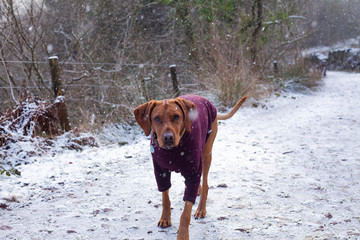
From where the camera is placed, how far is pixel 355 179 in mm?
3754

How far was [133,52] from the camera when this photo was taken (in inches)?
521

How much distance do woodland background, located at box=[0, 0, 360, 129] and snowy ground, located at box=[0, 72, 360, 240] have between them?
7.17 ft

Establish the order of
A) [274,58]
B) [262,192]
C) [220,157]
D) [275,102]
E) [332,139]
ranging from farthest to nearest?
[274,58]
[275,102]
[332,139]
[220,157]
[262,192]

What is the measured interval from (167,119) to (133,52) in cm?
1126

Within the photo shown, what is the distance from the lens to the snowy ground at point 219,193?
9.03 ft

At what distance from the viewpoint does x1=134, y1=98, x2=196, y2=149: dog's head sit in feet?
8.00

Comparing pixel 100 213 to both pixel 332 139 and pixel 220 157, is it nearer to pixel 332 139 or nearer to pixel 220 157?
pixel 220 157

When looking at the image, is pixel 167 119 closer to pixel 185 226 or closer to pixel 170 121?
pixel 170 121

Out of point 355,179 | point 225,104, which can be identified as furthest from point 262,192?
point 225,104

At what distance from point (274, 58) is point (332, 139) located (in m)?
10.3

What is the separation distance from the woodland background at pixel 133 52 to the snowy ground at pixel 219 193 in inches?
86.0

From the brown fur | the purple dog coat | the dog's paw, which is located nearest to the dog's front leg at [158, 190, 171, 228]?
the dog's paw

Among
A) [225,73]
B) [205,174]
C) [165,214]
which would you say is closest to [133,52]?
[225,73]

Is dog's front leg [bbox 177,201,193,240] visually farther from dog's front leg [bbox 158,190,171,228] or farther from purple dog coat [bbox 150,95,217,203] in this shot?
dog's front leg [bbox 158,190,171,228]
